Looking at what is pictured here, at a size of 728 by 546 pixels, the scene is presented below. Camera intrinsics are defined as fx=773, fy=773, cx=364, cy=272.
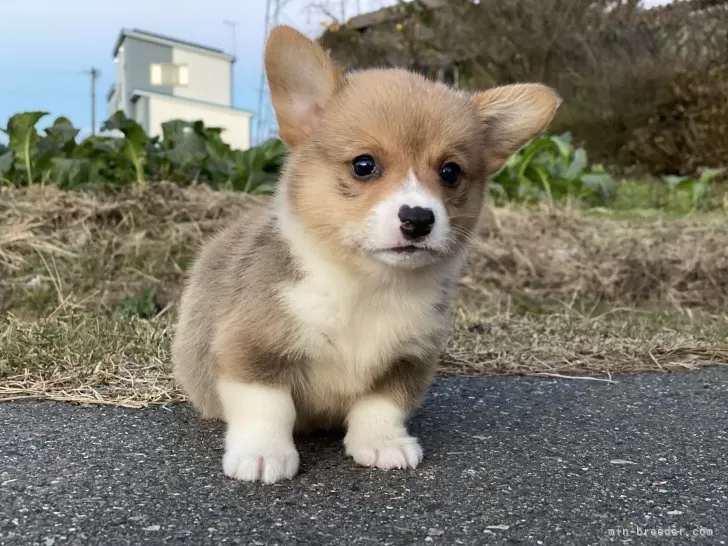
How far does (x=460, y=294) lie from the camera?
18.6 feet

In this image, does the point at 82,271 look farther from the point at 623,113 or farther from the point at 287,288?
the point at 623,113

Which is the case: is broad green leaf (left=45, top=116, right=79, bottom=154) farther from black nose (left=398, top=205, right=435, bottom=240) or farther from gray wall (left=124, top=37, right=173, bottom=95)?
gray wall (left=124, top=37, right=173, bottom=95)

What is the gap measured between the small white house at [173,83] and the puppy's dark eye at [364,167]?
2301 cm

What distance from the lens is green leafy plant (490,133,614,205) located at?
306 inches

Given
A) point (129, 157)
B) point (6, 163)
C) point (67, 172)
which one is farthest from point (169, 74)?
point (67, 172)

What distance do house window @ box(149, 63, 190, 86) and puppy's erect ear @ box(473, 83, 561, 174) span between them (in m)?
26.6

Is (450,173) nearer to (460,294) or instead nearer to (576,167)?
(460,294)

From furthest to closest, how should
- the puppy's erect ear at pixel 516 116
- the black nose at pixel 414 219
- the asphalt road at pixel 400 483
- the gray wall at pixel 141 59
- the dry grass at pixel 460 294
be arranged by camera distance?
the gray wall at pixel 141 59
the dry grass at pixel 460 294
the puppy's erect ear at pixel 516 116
the black nose at pixel 414 219
the asphalt road at pixel 400 483

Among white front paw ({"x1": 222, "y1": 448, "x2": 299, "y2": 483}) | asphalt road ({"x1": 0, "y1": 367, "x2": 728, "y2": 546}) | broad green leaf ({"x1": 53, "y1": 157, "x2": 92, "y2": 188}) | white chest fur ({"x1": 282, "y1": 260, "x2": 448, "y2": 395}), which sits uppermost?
broad green leaf ({"x1": 53, "y1": 157, "x2": 92, "y2": 188})

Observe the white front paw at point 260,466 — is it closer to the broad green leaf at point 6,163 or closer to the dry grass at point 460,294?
the dry grass at point 460,294

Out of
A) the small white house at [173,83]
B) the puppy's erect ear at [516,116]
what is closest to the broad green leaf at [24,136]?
the puppy's erect ear at [516,116]

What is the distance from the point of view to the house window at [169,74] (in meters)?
27.8

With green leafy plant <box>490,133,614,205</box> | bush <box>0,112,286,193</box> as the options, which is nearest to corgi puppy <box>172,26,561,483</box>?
bush <box>0,112,286,193</box>

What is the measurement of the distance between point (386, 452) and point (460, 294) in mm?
3300
